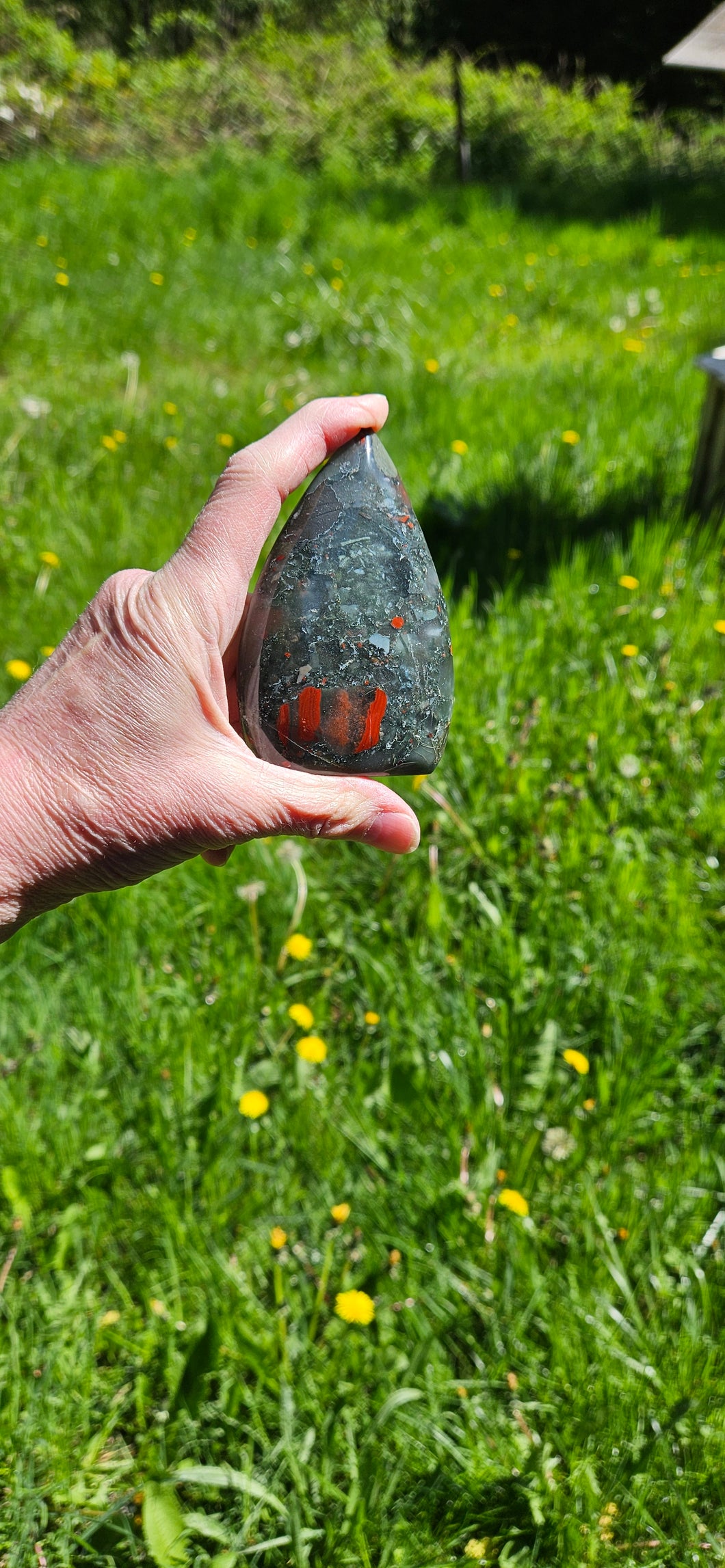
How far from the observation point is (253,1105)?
1.52m

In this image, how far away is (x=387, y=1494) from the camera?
3.94ft

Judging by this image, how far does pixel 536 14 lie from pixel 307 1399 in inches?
680

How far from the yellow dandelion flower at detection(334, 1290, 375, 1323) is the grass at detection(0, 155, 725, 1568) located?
0.09 meters

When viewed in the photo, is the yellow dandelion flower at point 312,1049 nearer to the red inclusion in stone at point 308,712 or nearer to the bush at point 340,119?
the red inclusion in stone at point 308,712

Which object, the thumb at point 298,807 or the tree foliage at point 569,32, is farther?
the tree foliage at point 569,32

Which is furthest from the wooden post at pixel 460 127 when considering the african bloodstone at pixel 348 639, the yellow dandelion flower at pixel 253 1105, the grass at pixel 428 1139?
the yellow dandelion flower at pixel 253 1105

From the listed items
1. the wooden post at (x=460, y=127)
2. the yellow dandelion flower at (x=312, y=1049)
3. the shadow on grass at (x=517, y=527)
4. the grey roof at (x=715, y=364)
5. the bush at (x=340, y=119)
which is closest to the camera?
the yellow dandelion flower at (x=312, y=1049)

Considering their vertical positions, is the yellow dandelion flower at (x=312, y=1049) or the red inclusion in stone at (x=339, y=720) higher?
the red inclusion in stone at (x=339, y=720)

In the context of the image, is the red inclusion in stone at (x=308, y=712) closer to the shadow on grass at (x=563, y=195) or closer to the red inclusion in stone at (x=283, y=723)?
the red inclusion in stone at (x=283, y=723)

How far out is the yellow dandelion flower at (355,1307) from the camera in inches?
51.1

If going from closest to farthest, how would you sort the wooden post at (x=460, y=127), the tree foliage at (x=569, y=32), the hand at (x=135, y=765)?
the hand at (x=135, y=765)
the wooden post at (x=460, y=127)
the tree foliage at (x=569, y=32)

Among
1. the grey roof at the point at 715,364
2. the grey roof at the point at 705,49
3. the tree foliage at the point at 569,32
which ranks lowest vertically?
the grey roof at the point at 715,364

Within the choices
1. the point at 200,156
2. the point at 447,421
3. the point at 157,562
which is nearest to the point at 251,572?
the point at 157,562

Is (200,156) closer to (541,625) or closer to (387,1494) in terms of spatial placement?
(541,625)
